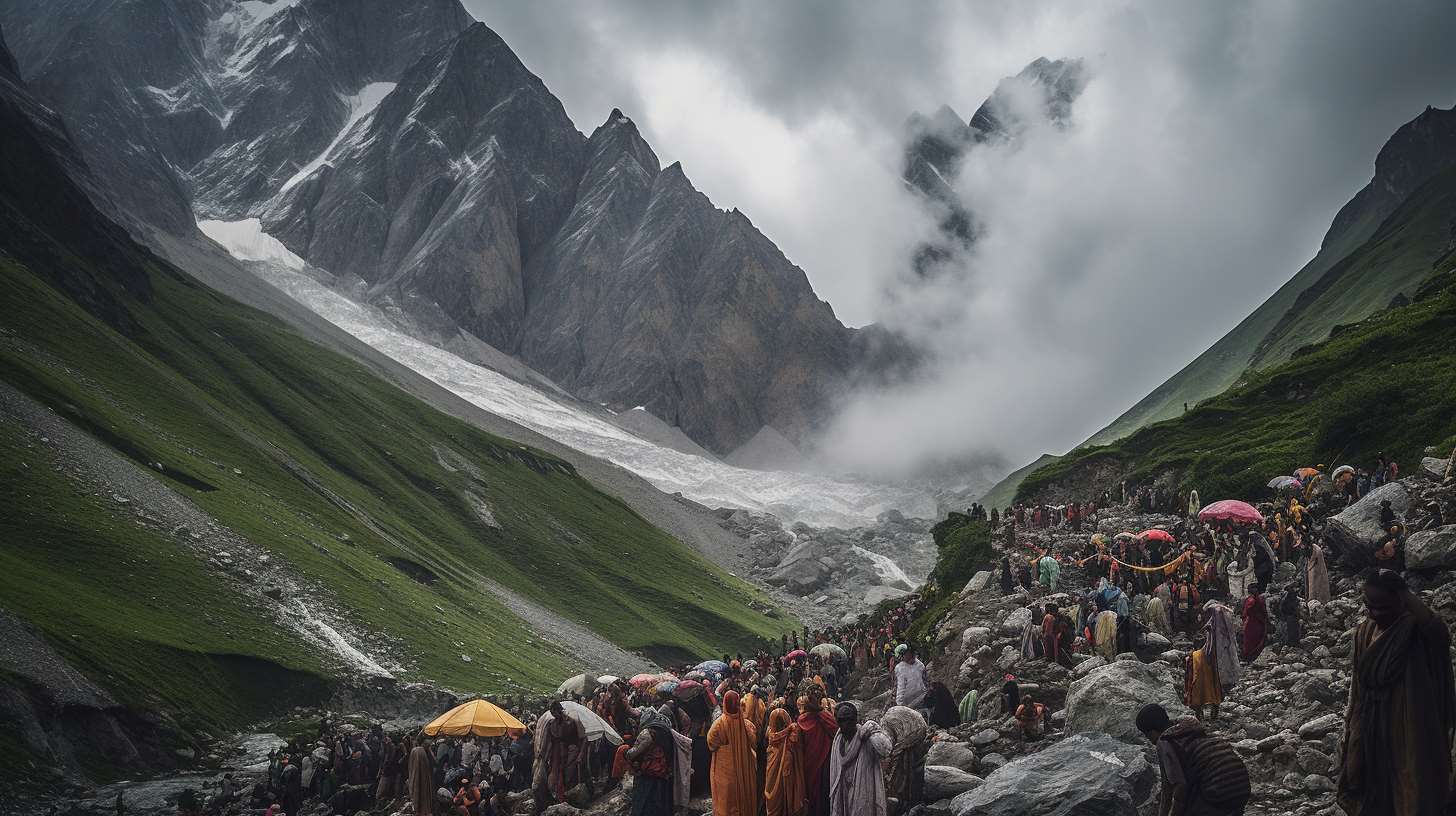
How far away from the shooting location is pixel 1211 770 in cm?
999

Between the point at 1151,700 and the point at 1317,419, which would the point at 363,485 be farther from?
the point at 1151,700

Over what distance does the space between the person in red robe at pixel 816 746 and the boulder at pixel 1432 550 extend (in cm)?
1437

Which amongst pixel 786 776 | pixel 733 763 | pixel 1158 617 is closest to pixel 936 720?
pixel 786 776

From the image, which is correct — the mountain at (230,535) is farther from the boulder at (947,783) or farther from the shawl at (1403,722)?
the shawl at (1403,722)

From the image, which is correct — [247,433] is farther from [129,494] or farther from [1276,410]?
[1276,410]

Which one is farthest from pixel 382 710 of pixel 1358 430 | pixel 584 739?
pixel 1358 430

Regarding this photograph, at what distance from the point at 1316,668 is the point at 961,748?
7281mm

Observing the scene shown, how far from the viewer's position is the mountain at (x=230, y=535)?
135ft

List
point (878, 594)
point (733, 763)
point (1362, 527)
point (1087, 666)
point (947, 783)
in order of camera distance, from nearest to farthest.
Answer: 1. point (733, 763)
2. point (947, 783)
3. point (1087, 666)
4. point (1362, 527)
5. point (878, 594)

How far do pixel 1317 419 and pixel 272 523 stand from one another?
7265 cm

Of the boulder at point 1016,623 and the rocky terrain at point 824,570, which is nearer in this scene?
the boulder at point 1016,623

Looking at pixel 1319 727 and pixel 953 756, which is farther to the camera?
pixel 953 756

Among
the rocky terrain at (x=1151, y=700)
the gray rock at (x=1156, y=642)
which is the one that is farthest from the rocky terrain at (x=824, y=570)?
the gray rock at (x=1156, y=642)

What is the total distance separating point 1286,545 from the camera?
31.1 meters
